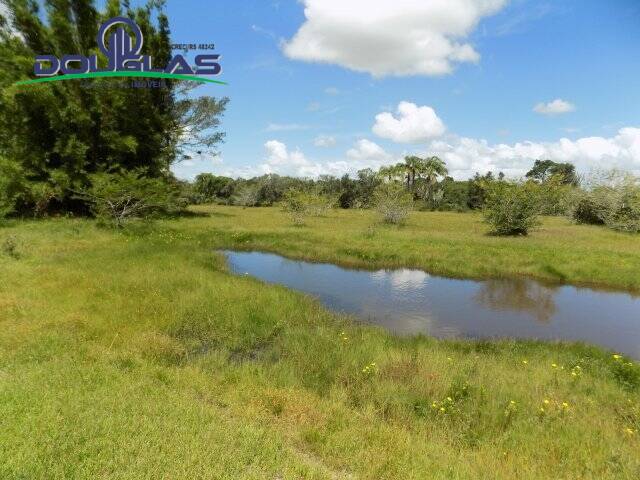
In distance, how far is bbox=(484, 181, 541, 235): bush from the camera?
92.7 ft

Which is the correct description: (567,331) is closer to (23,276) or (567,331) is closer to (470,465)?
(470,465)

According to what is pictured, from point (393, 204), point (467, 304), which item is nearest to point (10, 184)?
point (467, 304)

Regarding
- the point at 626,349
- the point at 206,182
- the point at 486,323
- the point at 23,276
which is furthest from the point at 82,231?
the point at 206,182

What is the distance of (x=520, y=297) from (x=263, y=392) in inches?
484

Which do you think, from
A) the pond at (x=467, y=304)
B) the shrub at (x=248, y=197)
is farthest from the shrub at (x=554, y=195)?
the shrub at (x=248, y=197)

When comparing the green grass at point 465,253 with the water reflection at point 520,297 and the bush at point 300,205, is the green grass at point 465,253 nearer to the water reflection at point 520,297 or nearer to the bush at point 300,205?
the water reflection at point 520,297

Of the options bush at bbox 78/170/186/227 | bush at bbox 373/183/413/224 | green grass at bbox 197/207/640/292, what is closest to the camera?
green grass at bbox 197/207/640/292

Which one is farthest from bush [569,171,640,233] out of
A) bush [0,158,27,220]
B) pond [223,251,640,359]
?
bush [0,158,27,220]

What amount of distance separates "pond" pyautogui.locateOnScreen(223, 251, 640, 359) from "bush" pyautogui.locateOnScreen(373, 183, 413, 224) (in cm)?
1865

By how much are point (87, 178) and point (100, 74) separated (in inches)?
290

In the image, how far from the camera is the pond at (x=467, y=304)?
11.1m

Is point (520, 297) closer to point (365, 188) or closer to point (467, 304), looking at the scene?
point (467, 304)

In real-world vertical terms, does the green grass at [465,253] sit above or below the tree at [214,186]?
below

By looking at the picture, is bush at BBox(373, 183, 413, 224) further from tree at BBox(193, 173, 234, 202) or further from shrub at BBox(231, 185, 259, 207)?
tree at BBox(193, 173, 234, 202)
